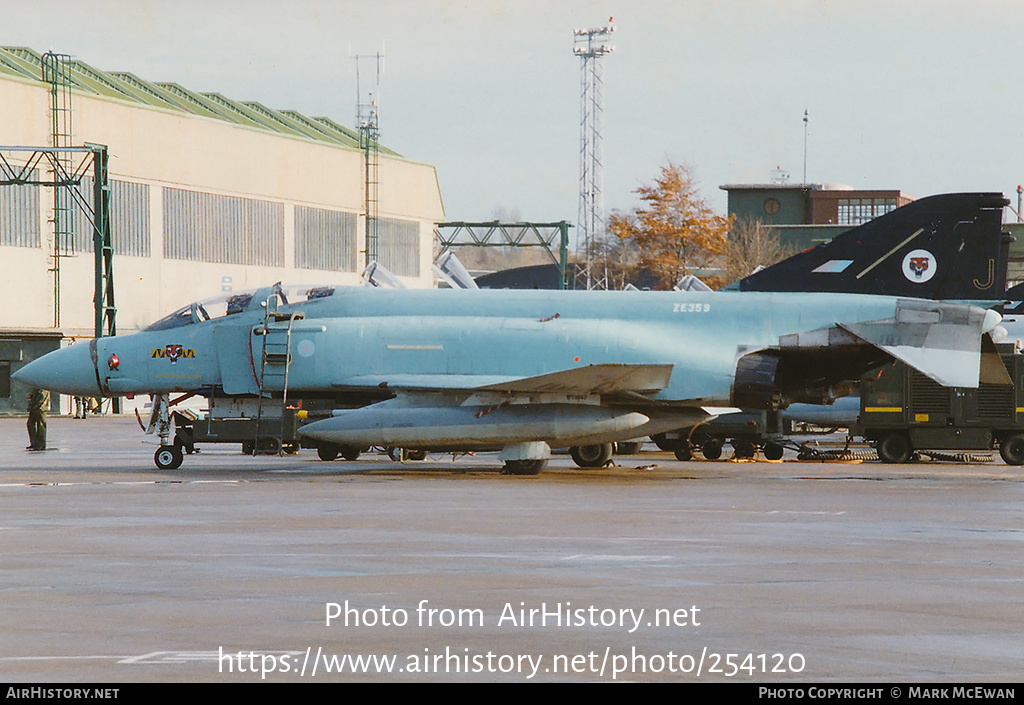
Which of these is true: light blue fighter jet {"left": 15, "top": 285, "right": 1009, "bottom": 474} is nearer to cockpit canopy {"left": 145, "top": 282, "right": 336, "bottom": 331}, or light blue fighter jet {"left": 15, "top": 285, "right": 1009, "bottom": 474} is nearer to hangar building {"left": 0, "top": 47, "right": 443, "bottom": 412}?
cockpit canopy {"left": 145, "top": 282, "right": 336, "bottom": 331}

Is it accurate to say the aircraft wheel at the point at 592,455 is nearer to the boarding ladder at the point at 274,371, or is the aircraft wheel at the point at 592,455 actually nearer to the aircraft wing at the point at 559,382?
the aircraft wing at the point at 559,382

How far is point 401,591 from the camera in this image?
1080 cm

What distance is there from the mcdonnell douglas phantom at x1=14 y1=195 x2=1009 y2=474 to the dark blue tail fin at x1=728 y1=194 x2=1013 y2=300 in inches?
2.1

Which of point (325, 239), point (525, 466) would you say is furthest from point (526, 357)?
point (325, 239)

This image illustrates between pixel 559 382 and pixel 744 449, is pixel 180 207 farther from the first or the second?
pixel 559 382

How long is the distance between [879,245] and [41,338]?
39831 millimetres

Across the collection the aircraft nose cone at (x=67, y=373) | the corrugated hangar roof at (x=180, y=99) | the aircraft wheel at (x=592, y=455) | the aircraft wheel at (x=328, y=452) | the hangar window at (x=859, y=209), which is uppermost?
the corrugated hangar roof at (x=180, y=99)

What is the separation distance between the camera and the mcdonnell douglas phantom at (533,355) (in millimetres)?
23969

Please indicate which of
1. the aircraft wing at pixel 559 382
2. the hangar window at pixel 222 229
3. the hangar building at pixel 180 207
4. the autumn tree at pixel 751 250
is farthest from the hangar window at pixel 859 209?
the aircraft wing at pixel 559 382

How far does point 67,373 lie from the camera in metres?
26.4

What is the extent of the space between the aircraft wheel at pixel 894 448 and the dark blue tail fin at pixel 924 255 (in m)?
5.56

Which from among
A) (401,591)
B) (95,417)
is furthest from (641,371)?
(95,417)

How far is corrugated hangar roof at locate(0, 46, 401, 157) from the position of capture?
64000mm
